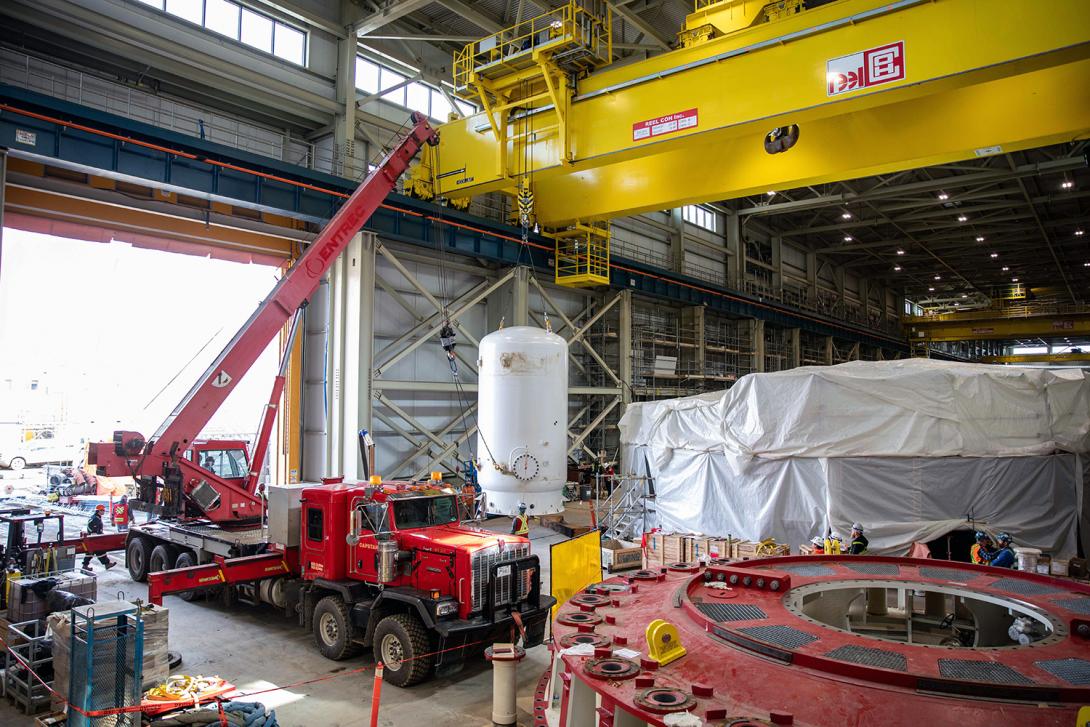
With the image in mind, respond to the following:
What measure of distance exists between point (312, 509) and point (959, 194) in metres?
29.7

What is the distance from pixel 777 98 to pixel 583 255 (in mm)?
9491

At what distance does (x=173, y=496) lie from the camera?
1097 cm

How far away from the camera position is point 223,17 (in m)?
15.8

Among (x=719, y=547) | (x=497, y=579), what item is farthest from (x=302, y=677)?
(x=719, y=547)

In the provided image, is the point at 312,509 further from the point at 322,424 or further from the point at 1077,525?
the point at 1077,525

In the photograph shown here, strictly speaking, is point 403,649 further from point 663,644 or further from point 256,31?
point 256,31

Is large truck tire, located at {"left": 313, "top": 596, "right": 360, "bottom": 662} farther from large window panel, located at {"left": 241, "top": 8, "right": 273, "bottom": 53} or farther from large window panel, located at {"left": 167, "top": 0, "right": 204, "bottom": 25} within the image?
large window panel, located at {"left": 241, "top": 8, "right": 273, "bottom": 53}

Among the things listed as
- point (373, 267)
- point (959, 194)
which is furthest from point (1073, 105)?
point (959, 194)

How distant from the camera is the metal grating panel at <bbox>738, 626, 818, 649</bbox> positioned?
124 inches

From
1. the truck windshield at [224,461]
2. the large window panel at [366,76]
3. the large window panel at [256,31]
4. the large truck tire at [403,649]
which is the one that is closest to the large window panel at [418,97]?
the large window panel at [366,76]

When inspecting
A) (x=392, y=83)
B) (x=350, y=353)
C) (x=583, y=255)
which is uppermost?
(x=392, y=83)

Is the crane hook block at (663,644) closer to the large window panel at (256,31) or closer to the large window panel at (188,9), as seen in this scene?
the large window panel at (188,9)

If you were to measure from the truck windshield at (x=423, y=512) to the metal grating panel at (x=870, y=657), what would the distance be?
6291 mm

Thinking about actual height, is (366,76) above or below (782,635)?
above
